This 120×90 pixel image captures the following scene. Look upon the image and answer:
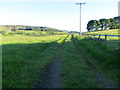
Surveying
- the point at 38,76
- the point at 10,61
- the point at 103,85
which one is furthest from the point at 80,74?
the point at 10,61

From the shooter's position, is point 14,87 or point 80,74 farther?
point 80,74

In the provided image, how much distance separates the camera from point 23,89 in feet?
18.5

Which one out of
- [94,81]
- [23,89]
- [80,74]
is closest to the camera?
[23,89]

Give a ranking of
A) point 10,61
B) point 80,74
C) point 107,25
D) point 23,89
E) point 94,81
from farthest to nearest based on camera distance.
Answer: point 107,25 → point 10,61 → point 80,74 → point 94,81 → point 23,89

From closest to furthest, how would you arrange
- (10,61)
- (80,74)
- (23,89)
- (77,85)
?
(23,89)
(77,85)
(80,74)
(10,61)

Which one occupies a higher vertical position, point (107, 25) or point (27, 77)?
point (107, 25)

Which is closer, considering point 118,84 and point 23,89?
point 23,89

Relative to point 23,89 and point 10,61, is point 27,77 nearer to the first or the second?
point 23,89

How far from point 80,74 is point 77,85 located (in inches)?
60.7

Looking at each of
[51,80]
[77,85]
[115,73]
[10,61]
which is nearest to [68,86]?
[77,85]

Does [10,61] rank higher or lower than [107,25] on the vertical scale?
lower

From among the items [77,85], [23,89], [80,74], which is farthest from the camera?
[80,74]

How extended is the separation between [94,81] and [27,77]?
10.1 ft

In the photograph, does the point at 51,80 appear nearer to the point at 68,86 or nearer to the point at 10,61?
the point at 68,86
